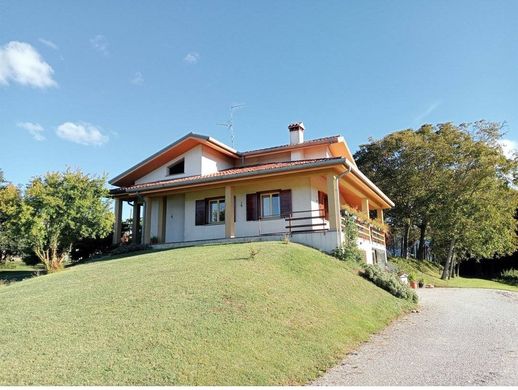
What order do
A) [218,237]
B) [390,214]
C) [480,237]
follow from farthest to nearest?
[390,214]
[480,237]
[218,237]

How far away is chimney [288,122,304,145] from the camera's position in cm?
2245

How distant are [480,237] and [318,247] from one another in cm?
2139

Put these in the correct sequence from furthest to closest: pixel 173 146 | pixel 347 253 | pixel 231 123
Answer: pixel 231 123 < pixel 173 146 < pixel 347 253

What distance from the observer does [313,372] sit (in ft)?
21.8

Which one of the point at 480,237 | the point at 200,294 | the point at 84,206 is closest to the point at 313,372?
the point at 200,294

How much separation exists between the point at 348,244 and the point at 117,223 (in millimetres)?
13781

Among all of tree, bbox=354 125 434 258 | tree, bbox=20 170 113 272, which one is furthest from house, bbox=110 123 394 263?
tree, bbox=354 125 434 258

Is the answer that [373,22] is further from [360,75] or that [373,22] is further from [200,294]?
[200,294]

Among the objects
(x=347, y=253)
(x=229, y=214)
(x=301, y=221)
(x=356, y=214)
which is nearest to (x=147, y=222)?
(x=229, y=214)

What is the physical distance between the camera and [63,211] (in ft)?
65.4

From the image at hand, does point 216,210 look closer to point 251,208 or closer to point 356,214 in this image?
Result: point 251,208

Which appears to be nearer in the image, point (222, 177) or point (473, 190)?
point (222, 177)

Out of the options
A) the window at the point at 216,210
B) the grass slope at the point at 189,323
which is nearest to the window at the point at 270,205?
the window at the point at 216,210

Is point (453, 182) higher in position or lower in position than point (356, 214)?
higher
